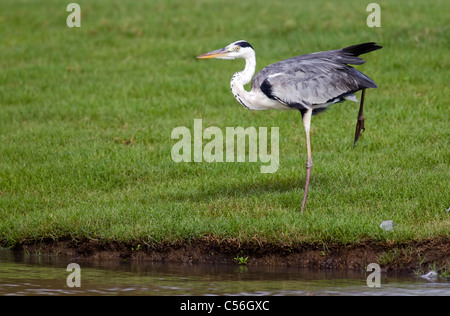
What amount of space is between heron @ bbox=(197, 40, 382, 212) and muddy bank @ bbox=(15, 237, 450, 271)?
4.13ft

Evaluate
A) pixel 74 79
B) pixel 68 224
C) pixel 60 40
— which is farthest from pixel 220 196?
pixel 60 40

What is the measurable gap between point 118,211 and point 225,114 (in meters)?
4.75

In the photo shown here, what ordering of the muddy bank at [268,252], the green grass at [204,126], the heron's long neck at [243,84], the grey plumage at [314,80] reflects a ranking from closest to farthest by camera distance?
the muddy bank at [268,252], the green grass at [204,126], the grey plumage at [314,80], the heron's long neck at [243,84]

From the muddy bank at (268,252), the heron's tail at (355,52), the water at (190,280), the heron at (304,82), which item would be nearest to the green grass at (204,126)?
the muddy bank at (268,252)

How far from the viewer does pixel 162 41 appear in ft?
61.9

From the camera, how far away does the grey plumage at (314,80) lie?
9.16 meters

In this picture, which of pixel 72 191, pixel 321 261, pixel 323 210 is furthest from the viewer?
pixel 72 191

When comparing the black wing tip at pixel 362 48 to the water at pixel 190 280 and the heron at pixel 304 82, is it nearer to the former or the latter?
the heron at pixel 304 82

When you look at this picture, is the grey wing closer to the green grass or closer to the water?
the green grass

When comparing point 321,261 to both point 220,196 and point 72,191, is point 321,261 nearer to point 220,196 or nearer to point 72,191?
point 220,196

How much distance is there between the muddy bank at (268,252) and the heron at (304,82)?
126cm

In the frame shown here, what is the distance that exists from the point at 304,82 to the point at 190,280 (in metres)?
3.17

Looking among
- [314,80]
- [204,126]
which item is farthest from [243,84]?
[204,126]

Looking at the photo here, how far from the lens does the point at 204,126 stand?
12.8 metres
